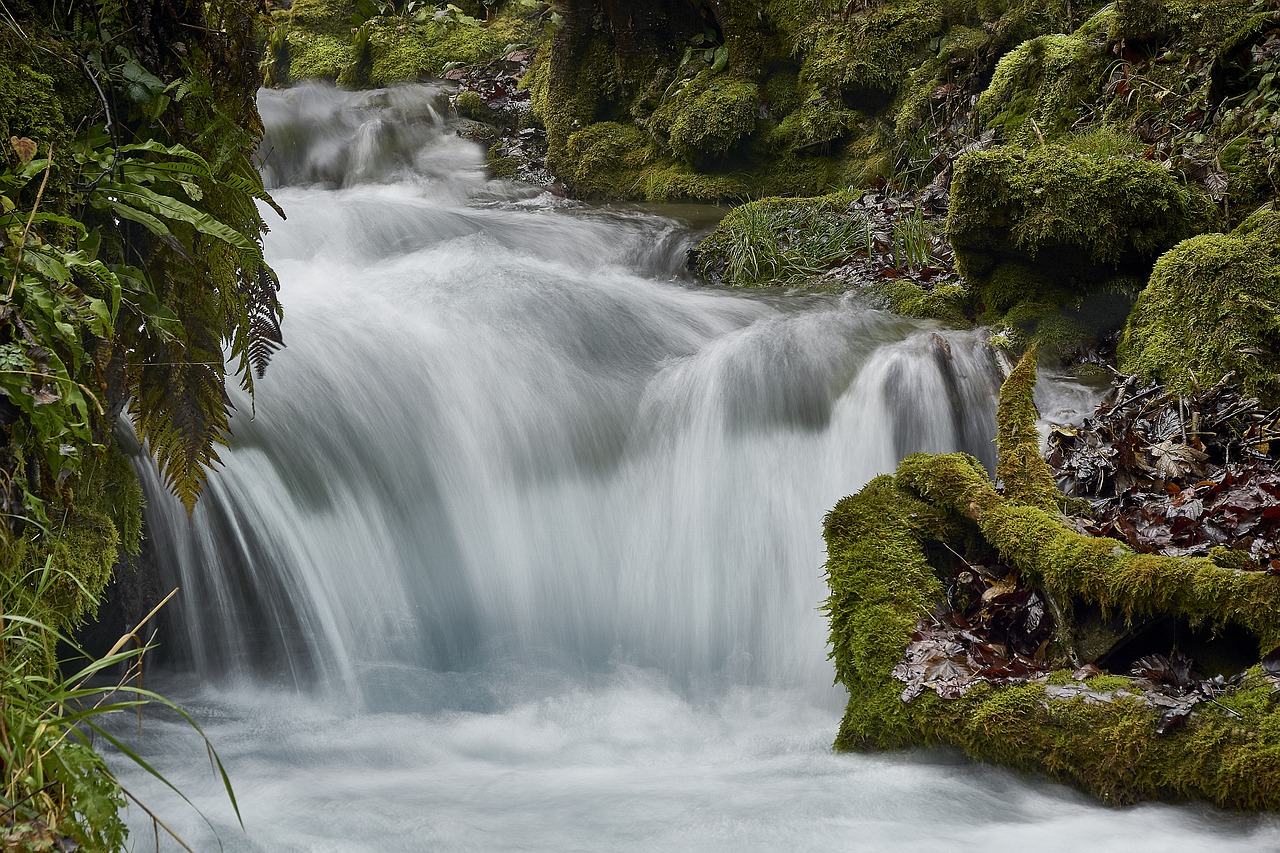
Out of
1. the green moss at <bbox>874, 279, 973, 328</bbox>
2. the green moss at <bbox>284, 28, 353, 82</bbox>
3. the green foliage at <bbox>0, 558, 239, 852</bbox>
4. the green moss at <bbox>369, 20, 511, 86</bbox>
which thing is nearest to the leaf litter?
the green moss at <bbox>874, 279, 973, 328</bbox>

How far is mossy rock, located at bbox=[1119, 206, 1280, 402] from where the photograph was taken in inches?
180

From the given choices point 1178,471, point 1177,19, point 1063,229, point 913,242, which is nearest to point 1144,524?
point 1178,471

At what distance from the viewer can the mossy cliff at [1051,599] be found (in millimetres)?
2826

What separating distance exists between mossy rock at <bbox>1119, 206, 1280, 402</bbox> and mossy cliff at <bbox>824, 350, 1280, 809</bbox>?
3.70 ft

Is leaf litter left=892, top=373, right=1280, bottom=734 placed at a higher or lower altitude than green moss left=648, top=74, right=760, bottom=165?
lower

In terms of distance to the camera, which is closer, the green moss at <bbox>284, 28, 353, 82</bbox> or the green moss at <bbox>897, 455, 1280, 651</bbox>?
the green moss at <bbox>897, 455, 1280, 651</bbox>

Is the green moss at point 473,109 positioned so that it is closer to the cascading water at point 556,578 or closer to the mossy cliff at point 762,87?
the mossy cliff at point 762,87

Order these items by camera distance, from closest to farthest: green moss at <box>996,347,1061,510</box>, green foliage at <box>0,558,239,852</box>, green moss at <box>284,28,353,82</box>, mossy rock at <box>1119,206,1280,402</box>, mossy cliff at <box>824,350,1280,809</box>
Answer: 1. green foliage at <box>0,558,239,852</box>
2. mossy cliff at <box>824,350,1280,809</box>
3. green moss at <box>996,347,1061,510</box>
4. mossy rock at <box>1119,206,1280,402</box>
5. green moss at <box>284,28,353,82</box>

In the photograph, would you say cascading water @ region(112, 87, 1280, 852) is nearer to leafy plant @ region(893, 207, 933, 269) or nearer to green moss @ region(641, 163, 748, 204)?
leafy plant @ region(893, 207, 933, 269)

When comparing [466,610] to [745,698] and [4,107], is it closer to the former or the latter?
[745,698]

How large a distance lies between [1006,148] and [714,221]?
3633mm

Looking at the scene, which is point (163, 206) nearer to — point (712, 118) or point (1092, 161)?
point (1092, 161)

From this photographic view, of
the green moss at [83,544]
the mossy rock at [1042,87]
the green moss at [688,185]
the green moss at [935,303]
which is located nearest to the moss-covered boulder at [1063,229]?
the green moss at [935,303]

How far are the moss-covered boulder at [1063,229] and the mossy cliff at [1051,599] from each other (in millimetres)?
1856
